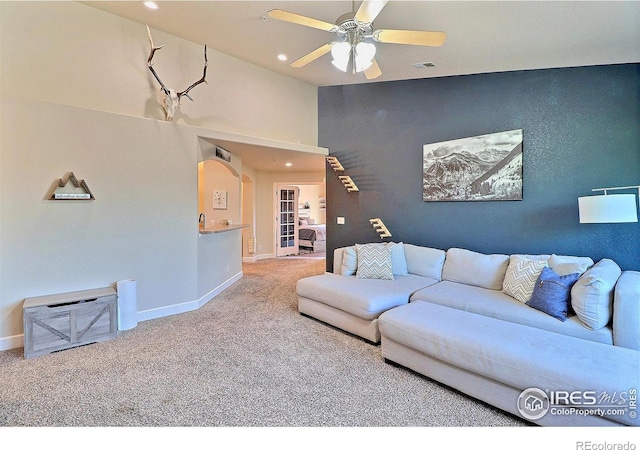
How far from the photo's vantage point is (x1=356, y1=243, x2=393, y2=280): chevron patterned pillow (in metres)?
3.76

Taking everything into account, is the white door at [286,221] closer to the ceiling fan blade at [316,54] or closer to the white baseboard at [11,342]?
the ceiling fan blade at [316,54]

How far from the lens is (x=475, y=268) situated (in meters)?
3.51

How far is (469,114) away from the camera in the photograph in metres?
4.14

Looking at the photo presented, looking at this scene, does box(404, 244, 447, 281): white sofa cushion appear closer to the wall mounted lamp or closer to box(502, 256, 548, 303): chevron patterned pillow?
box(502, 256, 548, 303): chevron patterned pillow

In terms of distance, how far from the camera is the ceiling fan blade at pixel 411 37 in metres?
2.29

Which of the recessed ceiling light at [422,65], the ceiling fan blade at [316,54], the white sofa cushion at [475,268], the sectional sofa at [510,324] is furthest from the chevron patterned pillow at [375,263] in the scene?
the recessed ceiling light at [422,65]

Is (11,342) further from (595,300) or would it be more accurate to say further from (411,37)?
(595,300)

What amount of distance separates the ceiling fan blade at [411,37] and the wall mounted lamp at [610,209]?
205cm

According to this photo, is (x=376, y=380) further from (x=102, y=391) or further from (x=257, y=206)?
(x=257, y=206)

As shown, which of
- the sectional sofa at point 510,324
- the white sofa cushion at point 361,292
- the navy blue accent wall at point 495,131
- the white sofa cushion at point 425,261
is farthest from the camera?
the white sofa cushion at point 425,261

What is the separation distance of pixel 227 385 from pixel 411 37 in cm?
301

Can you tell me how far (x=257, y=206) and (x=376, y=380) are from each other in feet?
20.6

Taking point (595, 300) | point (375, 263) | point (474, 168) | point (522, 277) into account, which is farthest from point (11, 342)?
point (474, 168)
